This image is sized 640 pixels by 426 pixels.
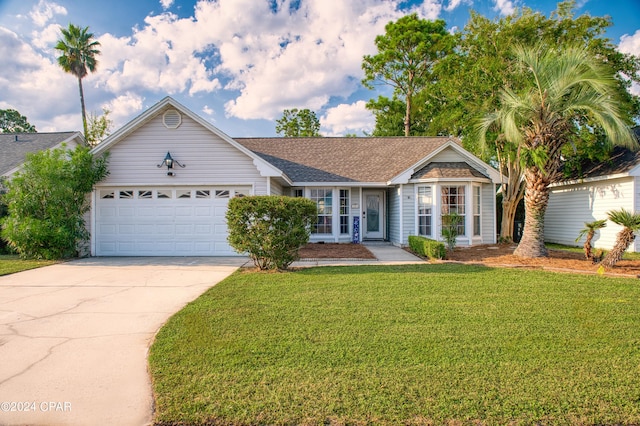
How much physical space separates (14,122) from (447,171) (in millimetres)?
56405

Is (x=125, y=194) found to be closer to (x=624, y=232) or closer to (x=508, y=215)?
(x=624, y=232)

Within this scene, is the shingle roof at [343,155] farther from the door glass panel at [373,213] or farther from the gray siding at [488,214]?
the gray siding at [488,214]

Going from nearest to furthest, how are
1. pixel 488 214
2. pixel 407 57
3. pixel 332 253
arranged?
pixel 332 253 → pixel 488 214 → pixel 407 57

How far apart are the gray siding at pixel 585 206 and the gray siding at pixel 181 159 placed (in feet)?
41.2

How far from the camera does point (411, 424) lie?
2500mm

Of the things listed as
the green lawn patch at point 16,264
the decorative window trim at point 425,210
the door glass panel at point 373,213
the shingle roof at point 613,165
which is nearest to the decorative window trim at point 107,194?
the green lawn patch at point 16,264

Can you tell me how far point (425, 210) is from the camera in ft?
43.8

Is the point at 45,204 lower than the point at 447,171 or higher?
lower

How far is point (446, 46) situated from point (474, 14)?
12.2 meters

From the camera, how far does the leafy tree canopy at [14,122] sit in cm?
4381

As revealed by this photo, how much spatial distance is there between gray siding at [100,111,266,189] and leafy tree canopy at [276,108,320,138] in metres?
28.3

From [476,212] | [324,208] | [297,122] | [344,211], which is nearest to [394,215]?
[344,211]

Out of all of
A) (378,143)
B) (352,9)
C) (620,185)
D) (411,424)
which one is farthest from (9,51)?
(620,185)

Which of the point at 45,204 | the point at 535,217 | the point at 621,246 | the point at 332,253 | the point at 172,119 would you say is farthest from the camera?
the point at 172,119
